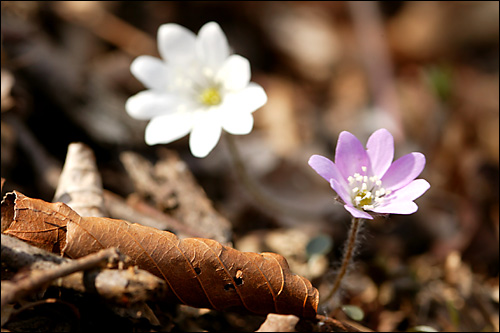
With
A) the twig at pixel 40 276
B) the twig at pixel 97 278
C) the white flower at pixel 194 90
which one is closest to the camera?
Result: the twig at pixel 40 276

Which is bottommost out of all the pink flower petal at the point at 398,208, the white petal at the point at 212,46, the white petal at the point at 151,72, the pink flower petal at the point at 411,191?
the pink flower petal at the point at 398,208

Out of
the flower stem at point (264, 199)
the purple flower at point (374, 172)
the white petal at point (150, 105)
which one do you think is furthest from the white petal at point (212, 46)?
the purple flower at point (374, 172)

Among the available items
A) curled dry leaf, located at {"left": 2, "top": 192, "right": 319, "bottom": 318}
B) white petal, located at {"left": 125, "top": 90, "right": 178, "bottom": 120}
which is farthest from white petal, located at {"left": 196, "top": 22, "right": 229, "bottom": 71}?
curled dry leaf, located at {"left": 2, "top": 192, "right": 319, "bottom": 318}

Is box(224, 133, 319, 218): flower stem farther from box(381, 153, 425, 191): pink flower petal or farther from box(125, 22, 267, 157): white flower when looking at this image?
box(381, 153, 425, 191): pink flower petal

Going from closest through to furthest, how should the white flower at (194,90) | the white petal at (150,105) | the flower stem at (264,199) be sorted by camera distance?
the white flower at (194,90), the white petal at (150,105), the flower stem at (264,199)

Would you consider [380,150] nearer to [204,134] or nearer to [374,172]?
[374,172]

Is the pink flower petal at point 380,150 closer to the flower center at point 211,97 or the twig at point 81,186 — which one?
the flower center at point 211,97

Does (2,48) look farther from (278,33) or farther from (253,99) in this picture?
(278,33)
